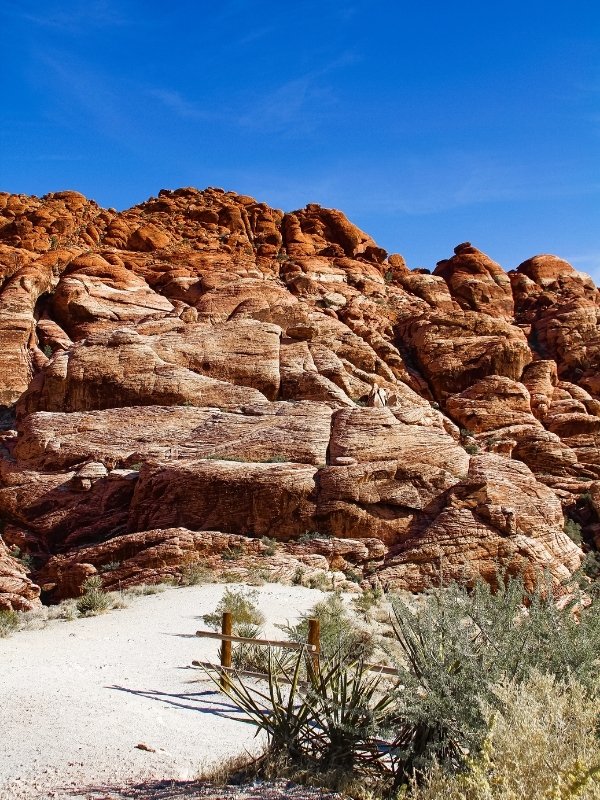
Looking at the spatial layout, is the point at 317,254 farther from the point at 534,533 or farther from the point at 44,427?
→ the point at 534,533

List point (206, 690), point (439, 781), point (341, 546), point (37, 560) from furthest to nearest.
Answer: point (37, 560) < point (341, 546) < point (206, 690) < point (439, 781)

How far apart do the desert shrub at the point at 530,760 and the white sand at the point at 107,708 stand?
2865 mm

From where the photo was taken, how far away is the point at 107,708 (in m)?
7.57

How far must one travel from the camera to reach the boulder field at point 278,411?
62.9ft

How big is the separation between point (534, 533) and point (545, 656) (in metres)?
15.2

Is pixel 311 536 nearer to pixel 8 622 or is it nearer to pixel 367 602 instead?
pixel 367 602

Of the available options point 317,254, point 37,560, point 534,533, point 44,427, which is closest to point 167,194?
point 317,254

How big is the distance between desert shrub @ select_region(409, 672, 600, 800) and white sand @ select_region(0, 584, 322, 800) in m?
2.87

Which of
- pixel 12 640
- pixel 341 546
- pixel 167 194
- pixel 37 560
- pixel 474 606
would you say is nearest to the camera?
pixel 474 606

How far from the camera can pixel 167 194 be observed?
5791 cm

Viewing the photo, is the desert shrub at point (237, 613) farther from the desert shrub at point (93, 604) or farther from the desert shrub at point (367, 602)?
the desert shrub at point (93, 604)

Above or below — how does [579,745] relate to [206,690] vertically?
above

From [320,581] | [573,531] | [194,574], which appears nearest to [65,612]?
[194,574]

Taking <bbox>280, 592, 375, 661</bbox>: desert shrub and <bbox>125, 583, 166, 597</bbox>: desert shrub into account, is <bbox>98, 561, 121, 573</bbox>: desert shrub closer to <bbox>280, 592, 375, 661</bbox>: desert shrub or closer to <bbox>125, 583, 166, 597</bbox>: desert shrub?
<bbox>125, 583, 166, 597</bbox>: desert shrub
